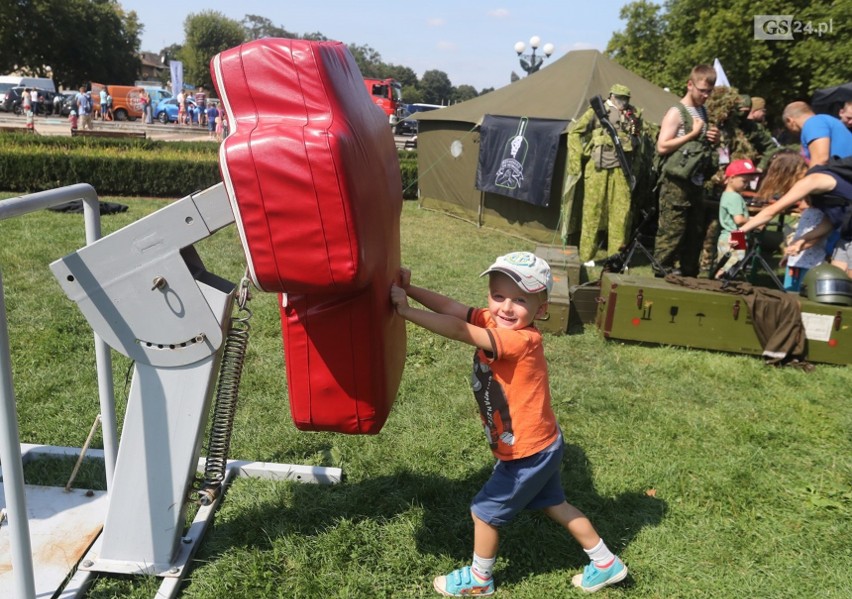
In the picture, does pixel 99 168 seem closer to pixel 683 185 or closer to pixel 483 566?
pixel 683 185

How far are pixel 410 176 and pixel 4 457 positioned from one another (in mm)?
13303

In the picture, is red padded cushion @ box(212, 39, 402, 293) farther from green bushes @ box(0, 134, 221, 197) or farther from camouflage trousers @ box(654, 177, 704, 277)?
green bushes @ box(0, 134, 221, 197)

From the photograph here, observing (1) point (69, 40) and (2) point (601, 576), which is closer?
(2) point (601, 576)

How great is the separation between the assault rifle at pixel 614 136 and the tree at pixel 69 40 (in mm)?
52680

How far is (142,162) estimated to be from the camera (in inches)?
513

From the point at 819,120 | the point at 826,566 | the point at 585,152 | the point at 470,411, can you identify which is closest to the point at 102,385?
the point at 470,411

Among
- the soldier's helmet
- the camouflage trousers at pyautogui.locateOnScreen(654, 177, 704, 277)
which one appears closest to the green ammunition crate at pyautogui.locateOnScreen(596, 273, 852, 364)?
the soldier's helmet

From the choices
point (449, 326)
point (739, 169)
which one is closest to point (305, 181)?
point (449, 326)

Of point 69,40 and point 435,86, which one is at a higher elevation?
point 435,86

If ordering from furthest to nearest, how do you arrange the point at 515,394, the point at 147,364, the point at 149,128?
the point at 149,128
the point at 515,394
the point at 147,364

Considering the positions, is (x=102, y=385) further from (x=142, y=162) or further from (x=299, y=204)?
(x=142, y=162)

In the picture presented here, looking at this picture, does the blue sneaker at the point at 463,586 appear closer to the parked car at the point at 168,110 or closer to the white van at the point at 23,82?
the parked car at the point at 168,110

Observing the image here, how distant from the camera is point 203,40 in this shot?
75.2 m

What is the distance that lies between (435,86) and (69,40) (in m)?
90.6
